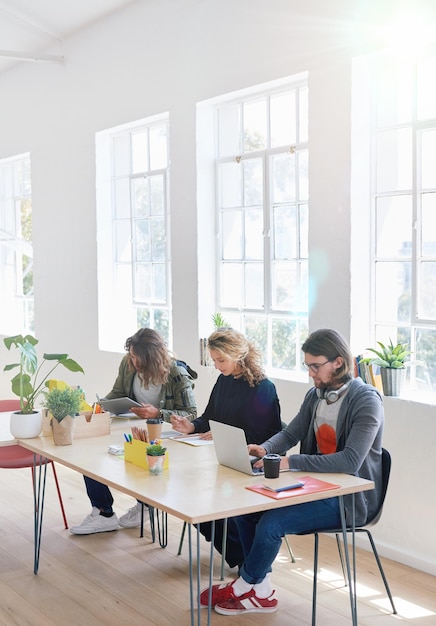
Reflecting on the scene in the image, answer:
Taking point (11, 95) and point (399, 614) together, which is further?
point (11, 95)

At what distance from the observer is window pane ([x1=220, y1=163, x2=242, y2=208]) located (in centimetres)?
582

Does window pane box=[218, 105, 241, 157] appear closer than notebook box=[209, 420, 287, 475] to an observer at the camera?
No

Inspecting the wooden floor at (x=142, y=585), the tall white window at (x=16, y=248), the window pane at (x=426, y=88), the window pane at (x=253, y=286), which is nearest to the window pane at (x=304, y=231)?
the window pane at (x=253, y=286)

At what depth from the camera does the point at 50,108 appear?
768 cm

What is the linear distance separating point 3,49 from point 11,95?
69 centimetres

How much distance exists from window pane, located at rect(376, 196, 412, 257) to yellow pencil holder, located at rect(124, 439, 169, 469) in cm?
192

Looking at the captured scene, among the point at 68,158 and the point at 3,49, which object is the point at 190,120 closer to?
the point at 68,158

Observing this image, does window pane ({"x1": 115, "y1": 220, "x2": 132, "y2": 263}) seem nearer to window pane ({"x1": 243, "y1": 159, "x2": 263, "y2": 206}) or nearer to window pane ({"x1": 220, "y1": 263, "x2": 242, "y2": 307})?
window pane ({"x1": 220, "y1": 263, "x2": 242, "y2": 307})

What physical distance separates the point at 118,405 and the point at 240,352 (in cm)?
97

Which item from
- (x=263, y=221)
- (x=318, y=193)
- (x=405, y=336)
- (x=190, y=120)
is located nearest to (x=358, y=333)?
(x=405, y=336)

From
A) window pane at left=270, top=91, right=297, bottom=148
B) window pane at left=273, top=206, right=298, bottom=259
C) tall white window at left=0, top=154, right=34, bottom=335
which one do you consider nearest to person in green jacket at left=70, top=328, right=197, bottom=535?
window pane at left=273, top=206, right=298, bottom=259

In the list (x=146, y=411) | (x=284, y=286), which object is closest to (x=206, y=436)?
(x=146, y=411)

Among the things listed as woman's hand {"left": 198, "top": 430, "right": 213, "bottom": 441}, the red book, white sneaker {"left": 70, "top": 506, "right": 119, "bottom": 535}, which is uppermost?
the red book

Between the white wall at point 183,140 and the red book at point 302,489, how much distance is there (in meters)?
1.23
